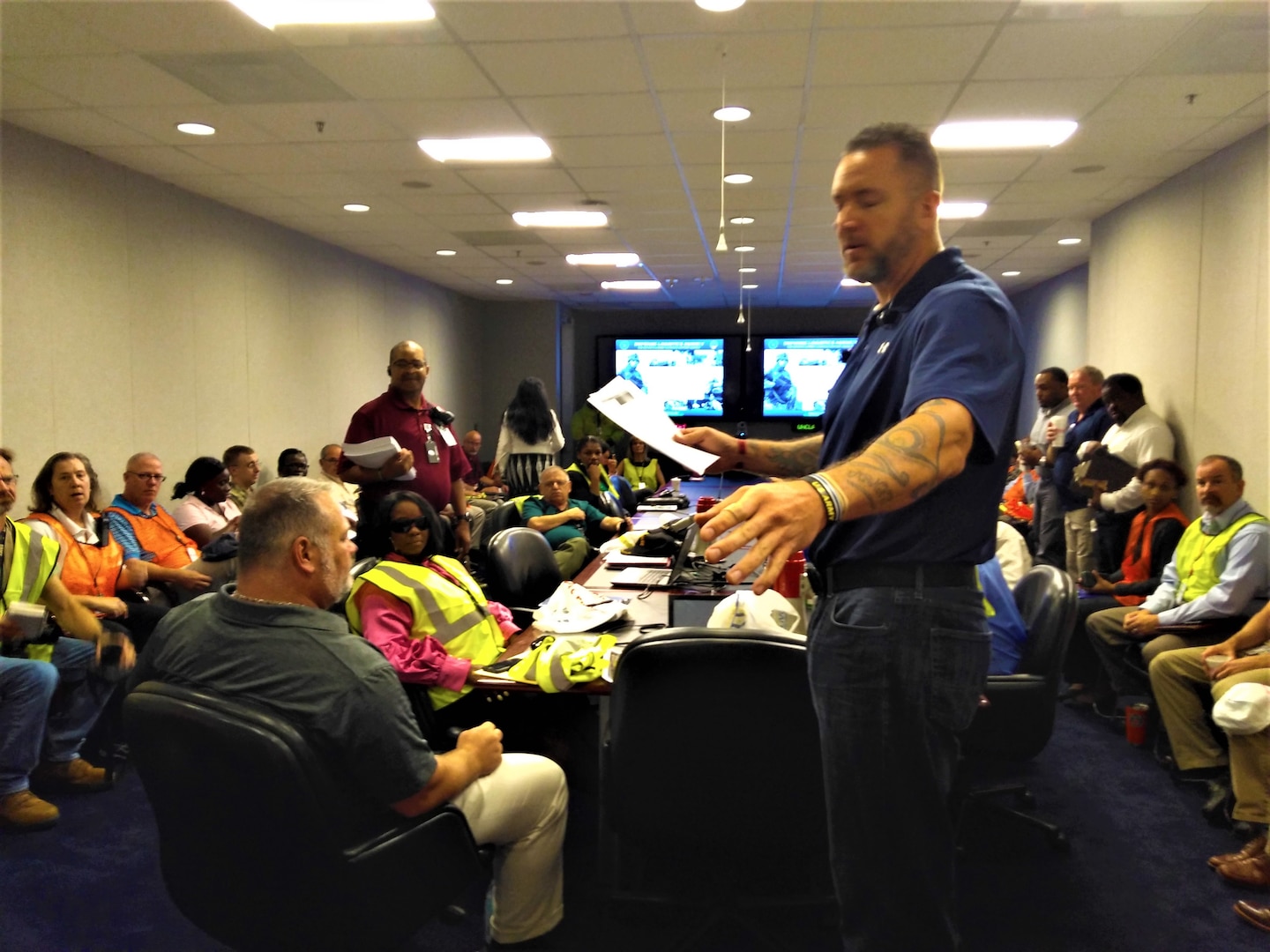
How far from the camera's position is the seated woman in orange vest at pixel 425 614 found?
2.51 meters

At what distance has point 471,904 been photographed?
8.49ft

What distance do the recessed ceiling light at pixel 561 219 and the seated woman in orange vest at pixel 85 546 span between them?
4.43m

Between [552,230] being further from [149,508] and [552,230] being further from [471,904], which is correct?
[471,904]

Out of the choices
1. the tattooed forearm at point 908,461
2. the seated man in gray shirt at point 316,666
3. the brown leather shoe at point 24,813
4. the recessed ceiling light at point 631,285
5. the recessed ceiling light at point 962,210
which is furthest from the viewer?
the recessed ceiling light at point 631,285

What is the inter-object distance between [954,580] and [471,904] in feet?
6.10

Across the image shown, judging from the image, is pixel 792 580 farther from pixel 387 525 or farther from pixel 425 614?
pixel 387 525

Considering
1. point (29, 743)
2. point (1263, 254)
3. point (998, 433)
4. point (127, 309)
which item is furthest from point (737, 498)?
point (127, 309)

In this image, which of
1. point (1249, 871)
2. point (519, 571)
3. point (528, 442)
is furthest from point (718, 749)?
point (528, 442)

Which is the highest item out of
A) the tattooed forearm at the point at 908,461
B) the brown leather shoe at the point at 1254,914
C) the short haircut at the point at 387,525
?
the tattooed forearm at the point at 908,461

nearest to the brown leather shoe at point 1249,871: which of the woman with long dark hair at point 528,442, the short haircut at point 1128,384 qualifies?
the short haircut at point 1128,384

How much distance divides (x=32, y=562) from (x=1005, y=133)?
5.21 meters

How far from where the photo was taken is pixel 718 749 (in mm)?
1896

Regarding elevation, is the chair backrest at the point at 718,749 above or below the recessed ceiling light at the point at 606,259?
below

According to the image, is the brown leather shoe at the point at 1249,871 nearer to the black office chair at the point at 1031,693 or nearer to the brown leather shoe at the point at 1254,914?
the brown leather shoe at the point at 1254,914
